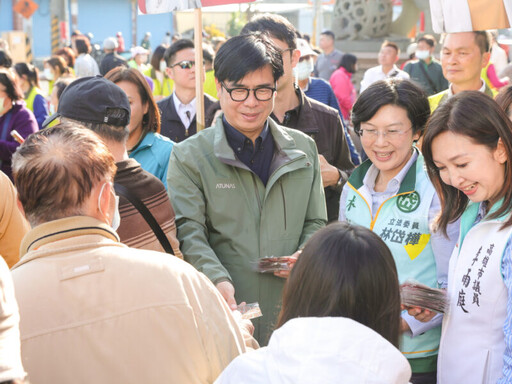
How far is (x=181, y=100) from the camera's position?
5.62m

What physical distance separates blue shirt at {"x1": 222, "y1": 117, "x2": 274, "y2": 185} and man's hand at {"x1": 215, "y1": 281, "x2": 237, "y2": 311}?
1.79 ft

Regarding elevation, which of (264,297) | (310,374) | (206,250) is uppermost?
(310,374)

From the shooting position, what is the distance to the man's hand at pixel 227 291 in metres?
2.86

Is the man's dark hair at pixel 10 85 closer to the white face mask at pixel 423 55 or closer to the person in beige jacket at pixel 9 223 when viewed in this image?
the person in beige jacket at pixel 9 223

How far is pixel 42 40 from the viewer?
36375 mm

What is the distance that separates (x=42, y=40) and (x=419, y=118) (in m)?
36.1

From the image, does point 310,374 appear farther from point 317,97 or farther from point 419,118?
point 317,97

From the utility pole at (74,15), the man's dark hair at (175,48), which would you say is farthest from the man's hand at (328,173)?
the utility pole at (74,15)

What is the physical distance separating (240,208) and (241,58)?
672 millimetres

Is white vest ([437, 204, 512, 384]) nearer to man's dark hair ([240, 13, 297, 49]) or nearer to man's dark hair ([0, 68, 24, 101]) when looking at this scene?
man's dark hair ([240, 13, 297, 49])

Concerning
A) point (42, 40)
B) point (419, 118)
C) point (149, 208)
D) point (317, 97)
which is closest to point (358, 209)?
point (419, 118)

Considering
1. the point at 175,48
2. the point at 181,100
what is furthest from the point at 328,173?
the point at 175,48

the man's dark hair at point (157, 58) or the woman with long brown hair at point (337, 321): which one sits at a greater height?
the man's dark hair at point (157, 58)

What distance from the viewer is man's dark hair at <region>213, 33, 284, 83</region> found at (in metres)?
3.12
